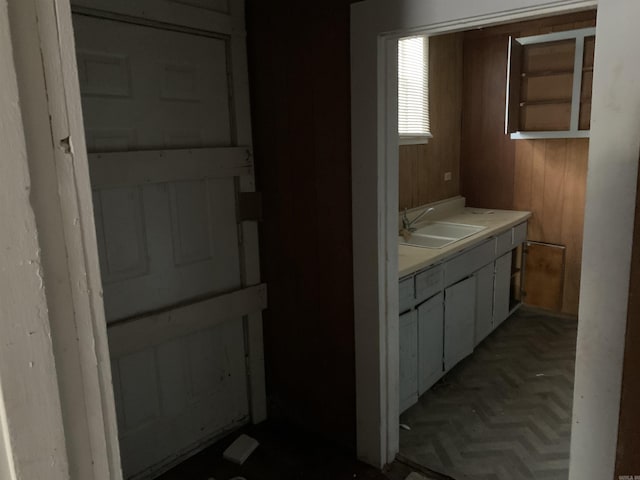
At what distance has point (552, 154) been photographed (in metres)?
4.06

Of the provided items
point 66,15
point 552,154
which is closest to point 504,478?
point 66,15

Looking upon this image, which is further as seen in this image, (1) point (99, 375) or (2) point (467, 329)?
(2) point (467, 329)

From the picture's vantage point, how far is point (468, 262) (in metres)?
3.15

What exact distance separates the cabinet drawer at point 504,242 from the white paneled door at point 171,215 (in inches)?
74.8

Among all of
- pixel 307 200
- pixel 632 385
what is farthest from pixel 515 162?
pixel 632 385

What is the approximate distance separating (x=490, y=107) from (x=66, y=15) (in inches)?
166

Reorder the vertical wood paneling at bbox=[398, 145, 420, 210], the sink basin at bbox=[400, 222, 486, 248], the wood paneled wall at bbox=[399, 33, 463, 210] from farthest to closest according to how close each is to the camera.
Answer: the wood paneled wall at bbox=[399, 33, 463, 210] → the vertical wood paneling at bbox=[398, 145, 420, 210] → the sink basin at bbox=[400, 222, 486, 248]

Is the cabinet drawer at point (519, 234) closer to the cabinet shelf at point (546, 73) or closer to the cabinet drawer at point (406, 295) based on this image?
the cabinet shelf at point (546, 73)

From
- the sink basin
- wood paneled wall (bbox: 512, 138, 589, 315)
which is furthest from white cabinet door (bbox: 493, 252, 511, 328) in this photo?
wood paneled wall (bbox: 512, 138, 589, 315)

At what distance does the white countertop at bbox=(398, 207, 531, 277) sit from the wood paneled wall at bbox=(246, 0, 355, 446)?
0.46 metres

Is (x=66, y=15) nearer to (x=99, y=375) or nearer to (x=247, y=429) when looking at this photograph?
(x=99, y=375)

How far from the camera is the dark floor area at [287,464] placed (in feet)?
7.40

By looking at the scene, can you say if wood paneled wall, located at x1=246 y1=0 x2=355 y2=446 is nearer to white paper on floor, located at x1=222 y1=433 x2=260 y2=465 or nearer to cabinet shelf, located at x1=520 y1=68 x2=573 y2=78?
A: white paper on floor, located at x1=222 y1=433 x2=260 y2=465

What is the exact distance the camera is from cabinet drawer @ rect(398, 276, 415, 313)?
251 cm
